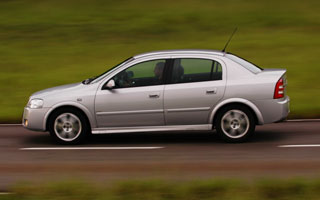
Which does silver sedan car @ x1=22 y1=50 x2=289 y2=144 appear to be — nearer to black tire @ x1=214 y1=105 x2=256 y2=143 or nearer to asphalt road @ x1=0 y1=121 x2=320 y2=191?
black tire @ x1=214 y1=105 x2=256 y2=143

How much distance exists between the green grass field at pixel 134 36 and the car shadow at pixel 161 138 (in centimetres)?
261

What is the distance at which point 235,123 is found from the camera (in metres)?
10.3

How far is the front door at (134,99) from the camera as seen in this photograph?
1031cm

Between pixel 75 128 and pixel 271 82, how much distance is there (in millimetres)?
3320

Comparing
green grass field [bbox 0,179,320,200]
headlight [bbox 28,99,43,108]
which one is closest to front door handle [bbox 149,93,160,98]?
headlight [bbox 28,99,43,108]

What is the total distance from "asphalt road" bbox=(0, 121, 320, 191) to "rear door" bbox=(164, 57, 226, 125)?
1.62 ft

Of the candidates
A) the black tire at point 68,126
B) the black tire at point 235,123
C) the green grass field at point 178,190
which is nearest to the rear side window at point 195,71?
the black tire at point 235,123

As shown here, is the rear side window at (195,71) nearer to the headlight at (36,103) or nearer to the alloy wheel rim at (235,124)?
the alloy wheel rim at (235,124)

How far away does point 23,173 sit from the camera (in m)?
8.59

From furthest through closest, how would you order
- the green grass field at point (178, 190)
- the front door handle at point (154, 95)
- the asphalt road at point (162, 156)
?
the front door handle at point (154, 95)
the asphalt road at point (162, 156)
the green grass field at point (178, 190)

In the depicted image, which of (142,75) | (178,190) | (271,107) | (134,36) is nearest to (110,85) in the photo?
(142,75)

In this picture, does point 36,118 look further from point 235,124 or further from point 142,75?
point 235,124

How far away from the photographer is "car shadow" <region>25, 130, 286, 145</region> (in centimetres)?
1078

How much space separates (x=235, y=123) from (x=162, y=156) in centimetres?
149
